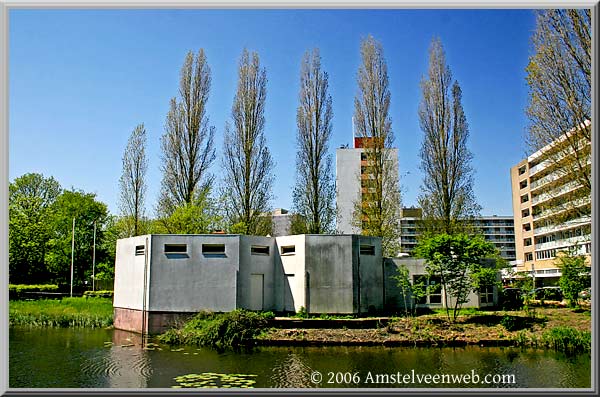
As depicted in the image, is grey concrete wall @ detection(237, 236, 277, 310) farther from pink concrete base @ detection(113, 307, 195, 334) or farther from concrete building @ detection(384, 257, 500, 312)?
concrete building @ detection(384, 257, 500, 312)

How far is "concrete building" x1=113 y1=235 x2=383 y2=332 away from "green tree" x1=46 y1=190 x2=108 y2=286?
1955 centimetres

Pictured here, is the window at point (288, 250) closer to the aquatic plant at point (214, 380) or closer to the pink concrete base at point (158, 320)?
the pink concrete base at point (158, 320)

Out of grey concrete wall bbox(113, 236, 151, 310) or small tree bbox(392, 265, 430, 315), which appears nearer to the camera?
small tree bbox(392, 265, 430, 315)

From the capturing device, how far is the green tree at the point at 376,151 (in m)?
25.3

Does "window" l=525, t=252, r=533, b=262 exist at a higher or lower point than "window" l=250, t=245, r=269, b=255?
lower

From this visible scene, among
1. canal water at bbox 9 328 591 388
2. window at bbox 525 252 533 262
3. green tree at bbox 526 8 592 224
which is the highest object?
green tree at bbox 526 8 592 224

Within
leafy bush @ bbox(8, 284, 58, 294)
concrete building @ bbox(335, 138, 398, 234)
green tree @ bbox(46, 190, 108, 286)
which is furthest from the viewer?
concrete building @ bbox(335, 138, 398, 234)

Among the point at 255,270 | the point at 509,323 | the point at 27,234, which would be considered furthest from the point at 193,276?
the point at 27,234

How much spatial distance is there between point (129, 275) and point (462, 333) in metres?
12.0

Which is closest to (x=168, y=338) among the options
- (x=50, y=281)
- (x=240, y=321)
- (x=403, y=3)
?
(x=240, y=321)

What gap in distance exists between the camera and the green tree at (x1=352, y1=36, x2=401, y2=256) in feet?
82.9

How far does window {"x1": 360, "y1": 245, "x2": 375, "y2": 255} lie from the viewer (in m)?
18.3

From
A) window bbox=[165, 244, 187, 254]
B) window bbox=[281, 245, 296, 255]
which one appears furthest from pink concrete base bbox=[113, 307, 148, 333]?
window bbox=[281, 245, 296, 255]

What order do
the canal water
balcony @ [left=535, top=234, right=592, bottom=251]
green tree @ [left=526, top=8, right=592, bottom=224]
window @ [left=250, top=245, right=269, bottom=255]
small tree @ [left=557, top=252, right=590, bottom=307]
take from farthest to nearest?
balcony @ [left=535, top=234, right=592, bottom=251], small tree @ [left=557, top=252, right=590, bottom=307], window @ [left=250, top=245, right=269, bottom=255], green tree @ [left=526, top=8, right=592, bottom=224], the canal water
